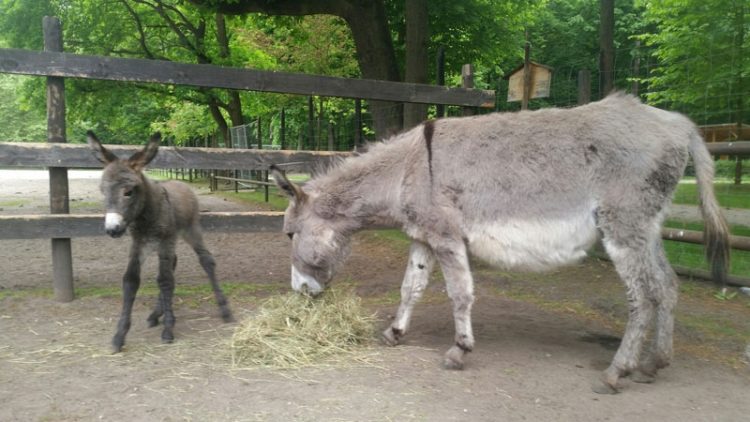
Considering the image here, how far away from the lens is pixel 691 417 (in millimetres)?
3430

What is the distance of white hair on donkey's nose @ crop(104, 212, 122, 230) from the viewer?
13.8 feet

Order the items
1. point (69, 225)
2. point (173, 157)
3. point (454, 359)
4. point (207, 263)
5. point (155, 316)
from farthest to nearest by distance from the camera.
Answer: point (173, 157)
point (69, 225)
point (207, 263)
point (155, 316)
point (454, 359)

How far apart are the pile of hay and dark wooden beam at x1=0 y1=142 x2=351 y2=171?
149cm

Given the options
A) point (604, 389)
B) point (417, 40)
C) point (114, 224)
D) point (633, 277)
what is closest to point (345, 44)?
point (417, 40)

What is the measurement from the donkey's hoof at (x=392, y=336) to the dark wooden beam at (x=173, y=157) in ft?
6.11

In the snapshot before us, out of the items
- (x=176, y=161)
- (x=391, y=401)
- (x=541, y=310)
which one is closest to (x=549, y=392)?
(x=391, y=401)

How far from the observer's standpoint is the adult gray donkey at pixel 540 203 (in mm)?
3979

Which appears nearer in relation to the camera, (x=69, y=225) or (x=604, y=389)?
(x=604, y=389)

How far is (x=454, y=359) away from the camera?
4195 mm

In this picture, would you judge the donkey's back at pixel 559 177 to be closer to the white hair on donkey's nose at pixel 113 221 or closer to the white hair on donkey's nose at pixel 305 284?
the white hair on donkey's nose at pixel 305 284

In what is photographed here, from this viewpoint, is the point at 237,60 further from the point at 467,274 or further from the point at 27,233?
the point at 467,274

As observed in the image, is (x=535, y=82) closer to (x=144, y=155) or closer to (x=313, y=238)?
(x=313, y=238)

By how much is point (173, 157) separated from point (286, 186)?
6.56 ft

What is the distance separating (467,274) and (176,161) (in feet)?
12.0
